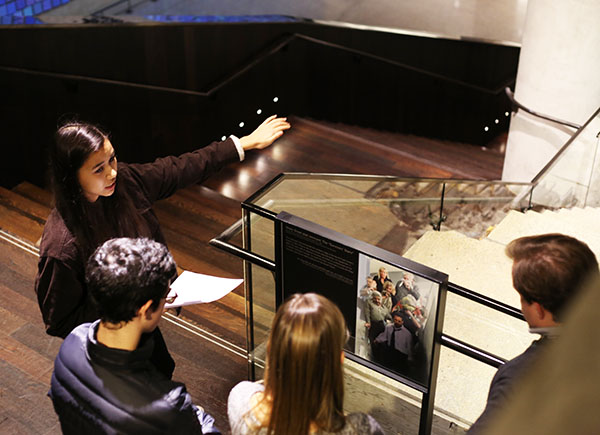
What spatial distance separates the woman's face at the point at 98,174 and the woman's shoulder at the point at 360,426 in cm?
129

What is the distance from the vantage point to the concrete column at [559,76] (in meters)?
6.04

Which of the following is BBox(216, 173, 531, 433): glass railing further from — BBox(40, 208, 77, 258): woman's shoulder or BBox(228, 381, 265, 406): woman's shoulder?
BBox(228, 381, 265, 406): woman's shoulder

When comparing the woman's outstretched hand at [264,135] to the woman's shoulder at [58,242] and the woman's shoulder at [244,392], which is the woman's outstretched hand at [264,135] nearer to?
the woman's shoulder at [58,242]

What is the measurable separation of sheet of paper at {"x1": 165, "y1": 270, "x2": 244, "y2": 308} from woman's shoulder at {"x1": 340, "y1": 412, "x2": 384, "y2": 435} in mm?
1206

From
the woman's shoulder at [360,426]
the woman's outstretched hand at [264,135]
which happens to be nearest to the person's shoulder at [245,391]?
the woman's shoulder at [360,426]

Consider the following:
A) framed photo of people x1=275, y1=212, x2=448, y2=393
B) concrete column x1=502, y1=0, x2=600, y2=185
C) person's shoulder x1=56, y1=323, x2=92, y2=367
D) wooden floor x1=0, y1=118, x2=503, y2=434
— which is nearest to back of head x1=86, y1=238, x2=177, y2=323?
person's shoulder x1=56, y1=323, x2=92, y2=367

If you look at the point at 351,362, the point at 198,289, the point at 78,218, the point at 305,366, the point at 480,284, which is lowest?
the point at 480,284

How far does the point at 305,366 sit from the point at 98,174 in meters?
1.24

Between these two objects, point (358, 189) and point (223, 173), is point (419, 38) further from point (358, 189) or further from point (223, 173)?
point (358, 189)

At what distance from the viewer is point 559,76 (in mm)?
6461

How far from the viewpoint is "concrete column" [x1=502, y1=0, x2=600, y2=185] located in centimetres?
604

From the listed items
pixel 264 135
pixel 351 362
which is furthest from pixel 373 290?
pixel 264 135

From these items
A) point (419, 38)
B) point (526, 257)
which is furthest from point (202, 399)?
point (419, 38)

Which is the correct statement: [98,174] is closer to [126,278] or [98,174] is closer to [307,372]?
[126,278]
